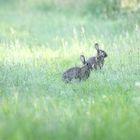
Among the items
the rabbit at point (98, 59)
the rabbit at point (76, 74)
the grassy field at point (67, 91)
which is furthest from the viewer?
the rabbit at point (98, 59)

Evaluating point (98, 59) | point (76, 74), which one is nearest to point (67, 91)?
point (76, 74)

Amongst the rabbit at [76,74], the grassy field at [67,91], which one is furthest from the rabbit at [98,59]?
the rabbit at [76,74]

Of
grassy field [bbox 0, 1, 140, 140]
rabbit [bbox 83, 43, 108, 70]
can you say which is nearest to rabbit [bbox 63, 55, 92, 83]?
grassy field [bbox 0, 1, 140, 140]

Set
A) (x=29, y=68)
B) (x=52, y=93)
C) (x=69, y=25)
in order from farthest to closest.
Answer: (x=69, y=25) < (x=29, y=68) < (x=52, y=93)

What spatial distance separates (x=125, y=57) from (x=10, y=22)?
7.86 meters

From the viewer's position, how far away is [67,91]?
8289mm

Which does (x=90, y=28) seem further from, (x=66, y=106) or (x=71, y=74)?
(x=66, y=106)

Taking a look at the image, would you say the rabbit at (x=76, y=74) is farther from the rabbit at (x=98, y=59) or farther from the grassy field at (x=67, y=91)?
the rabbit at (x=98, y=59)

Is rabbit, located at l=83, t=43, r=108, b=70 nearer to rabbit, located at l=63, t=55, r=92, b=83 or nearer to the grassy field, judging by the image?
the grassy field

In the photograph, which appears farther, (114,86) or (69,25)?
(69,25)

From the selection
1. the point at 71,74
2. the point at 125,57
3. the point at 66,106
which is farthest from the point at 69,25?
the point at 66,106

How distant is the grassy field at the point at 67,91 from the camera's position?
19.5ft

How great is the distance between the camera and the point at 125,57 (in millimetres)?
10305

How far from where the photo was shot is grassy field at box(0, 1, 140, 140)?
19.5ft
